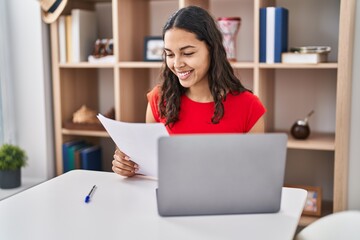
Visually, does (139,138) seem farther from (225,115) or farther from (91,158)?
(91,158)

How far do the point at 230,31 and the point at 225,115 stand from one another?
3.02ft

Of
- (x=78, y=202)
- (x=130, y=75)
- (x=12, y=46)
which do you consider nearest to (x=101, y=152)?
(x=130, y=75)

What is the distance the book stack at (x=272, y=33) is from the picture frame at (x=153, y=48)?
2.01 feet

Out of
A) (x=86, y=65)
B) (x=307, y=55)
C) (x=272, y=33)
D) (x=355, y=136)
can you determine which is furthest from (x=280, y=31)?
(x=86, y=65)

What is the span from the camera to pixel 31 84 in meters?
2.97

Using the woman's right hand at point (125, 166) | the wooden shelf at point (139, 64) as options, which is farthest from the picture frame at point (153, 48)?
the woman's right hand at point (125, 166)

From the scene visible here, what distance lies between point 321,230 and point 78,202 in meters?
0.69

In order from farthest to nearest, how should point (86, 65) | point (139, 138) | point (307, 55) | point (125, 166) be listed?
point (86, 65)
point (307, 55)
point (125, 166)
point (139, 138)

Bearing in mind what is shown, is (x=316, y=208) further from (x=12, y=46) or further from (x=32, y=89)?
(x=12, y=46)

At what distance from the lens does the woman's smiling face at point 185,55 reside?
1.60m

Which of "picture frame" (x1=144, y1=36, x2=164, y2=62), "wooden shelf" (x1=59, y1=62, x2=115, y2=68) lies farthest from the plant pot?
"picture frame" (x1=144, y1=36, x2=164, y2=62)

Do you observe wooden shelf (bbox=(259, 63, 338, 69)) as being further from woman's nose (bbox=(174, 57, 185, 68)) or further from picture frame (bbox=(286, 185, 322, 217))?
woman's nose (bbox=(174, 57, 185, 68))

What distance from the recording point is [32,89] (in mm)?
2973

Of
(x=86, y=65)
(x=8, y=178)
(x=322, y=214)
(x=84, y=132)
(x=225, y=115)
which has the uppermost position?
(x=86, y=65)
